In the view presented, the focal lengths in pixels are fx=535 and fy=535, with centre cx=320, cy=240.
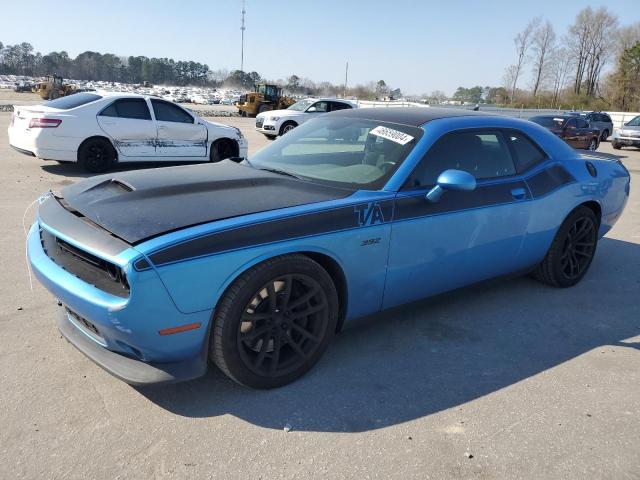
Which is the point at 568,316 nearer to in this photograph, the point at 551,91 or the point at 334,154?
the point at 334,154

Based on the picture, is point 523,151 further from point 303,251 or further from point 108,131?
point 108,131

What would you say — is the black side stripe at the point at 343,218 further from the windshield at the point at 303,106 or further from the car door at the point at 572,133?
the windshield at the point at 303,106

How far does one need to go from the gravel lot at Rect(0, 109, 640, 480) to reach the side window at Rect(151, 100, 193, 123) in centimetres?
676

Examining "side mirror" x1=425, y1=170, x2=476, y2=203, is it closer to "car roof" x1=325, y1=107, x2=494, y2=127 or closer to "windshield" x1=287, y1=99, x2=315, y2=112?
"car roof" x1=325, y1=107, x2=494, y2=127

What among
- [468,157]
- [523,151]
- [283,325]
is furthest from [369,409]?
[523,151]

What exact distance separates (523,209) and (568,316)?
3.15 feet

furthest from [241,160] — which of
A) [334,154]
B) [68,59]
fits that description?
[68,59]

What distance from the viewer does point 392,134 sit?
3.79 metres

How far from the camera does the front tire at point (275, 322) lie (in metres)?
2.73

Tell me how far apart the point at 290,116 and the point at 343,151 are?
15893 mm

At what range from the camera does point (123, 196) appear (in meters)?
3.08

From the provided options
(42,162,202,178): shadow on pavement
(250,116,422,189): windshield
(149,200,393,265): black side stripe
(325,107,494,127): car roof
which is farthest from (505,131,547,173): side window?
(42,162,202,178): shadow on pavement

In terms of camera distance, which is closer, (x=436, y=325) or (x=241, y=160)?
(x=436, y=325)

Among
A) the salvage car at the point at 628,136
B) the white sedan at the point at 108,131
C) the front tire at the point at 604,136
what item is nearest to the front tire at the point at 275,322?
the white sedan at the point at 108,131
